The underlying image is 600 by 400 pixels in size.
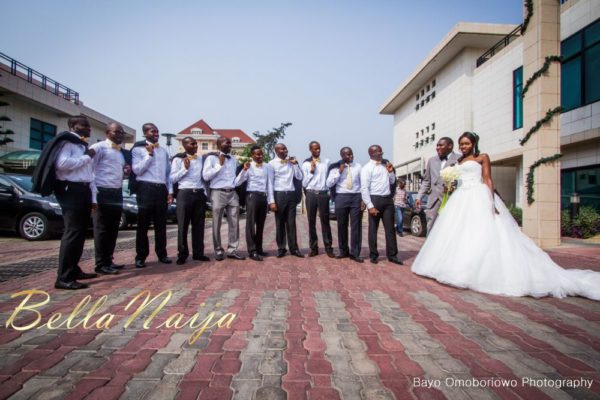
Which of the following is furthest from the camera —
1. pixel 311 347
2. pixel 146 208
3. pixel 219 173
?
pixel 219 173

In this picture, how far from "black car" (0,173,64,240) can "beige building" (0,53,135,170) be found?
39.5ft

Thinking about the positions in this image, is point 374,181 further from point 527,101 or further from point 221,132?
point 221,132

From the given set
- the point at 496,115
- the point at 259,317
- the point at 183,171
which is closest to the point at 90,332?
the point at 259,317

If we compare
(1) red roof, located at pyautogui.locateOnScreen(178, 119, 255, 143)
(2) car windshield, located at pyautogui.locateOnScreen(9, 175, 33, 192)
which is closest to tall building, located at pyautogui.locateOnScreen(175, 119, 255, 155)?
(1) red roof, located at pyautogui.locateOnScreen(178, 119, 255, 143)

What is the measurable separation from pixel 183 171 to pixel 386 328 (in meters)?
4.25

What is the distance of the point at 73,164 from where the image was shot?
4039 mm

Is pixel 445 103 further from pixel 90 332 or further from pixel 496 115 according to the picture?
pixel 90 332

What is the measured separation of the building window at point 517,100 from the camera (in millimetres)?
16453

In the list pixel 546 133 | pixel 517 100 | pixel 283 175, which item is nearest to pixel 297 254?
pixel 283 175

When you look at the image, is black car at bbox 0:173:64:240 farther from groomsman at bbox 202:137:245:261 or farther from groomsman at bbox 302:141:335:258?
groomsman at bbox 302:141:335:258

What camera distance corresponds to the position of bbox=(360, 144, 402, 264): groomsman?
5988 mm

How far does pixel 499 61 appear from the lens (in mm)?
18031

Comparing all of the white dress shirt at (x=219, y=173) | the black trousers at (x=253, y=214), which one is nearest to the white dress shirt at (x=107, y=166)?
→ the white dress shirt at (x=219, y=173)

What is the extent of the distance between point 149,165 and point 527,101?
9.87 metres
